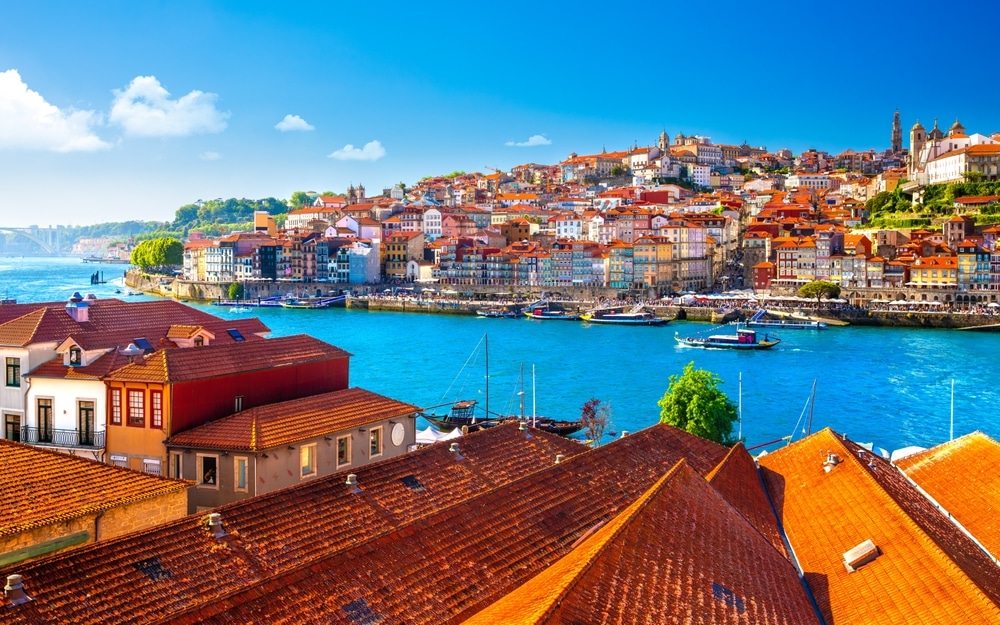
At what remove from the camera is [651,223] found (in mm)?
85375

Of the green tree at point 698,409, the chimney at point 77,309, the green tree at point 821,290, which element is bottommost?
the green tree at point 698,409

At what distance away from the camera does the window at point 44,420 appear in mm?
12766

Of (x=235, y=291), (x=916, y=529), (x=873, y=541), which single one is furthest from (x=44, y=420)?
(x=235, y=291)

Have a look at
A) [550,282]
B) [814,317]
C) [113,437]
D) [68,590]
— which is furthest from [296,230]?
[68,590]

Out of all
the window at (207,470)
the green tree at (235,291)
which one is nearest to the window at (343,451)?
the window at (207,470)

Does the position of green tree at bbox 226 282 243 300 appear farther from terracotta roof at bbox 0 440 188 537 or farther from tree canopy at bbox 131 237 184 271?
terracotta roof at bbox 0 440 188 537

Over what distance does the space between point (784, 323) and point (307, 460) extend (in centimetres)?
5194

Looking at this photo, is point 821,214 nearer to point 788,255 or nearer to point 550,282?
point 788,255

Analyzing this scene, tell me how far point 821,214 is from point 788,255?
1877cm

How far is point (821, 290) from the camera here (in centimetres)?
6631

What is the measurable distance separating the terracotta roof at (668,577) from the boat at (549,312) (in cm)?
5881

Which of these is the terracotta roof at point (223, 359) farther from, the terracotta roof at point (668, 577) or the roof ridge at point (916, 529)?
the roof ridge at point (916, 529)

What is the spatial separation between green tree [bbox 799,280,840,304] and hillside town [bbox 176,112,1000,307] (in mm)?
1731

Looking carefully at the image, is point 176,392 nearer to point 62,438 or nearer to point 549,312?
point 62,438
